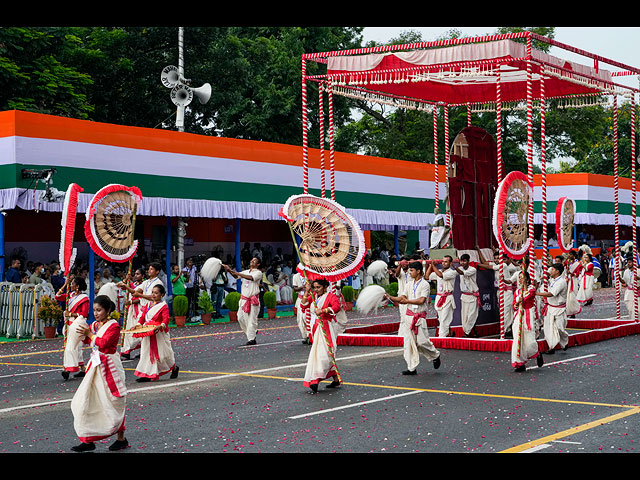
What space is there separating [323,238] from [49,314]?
947cm

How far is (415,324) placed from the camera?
13.8 meters

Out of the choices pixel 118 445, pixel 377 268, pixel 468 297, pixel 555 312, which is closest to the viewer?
pixel 118 445

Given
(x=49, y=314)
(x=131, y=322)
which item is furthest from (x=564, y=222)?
(x=49, y=314)

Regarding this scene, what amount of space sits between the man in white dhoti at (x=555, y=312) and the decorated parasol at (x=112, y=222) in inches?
290

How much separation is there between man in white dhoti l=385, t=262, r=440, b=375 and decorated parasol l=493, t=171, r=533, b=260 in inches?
59.5

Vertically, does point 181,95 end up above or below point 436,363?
above

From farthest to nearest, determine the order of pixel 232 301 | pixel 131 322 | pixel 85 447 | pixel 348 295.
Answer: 1. pixel 348 295
2. pixel 232 301
3. pixel 131 322
4. pixel 85 447

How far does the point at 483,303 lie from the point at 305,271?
777 cm

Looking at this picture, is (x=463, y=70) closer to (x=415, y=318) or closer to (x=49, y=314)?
(x=415, y=318)

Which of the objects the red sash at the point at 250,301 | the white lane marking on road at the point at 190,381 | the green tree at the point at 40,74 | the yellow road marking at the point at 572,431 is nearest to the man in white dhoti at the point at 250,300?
the red sash at the point at 250,301

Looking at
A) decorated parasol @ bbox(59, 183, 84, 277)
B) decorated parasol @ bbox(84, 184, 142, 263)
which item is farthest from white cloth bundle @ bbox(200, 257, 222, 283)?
decorated parasol @ bbox(59, 183, 84, 277)

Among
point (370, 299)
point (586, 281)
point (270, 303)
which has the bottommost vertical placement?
point (270, 303)

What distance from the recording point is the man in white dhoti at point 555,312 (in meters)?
16.0

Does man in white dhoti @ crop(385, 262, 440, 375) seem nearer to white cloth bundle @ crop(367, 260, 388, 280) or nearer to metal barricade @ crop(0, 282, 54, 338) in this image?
white cloth bundle @ crop(367, 260, 388, 280)
